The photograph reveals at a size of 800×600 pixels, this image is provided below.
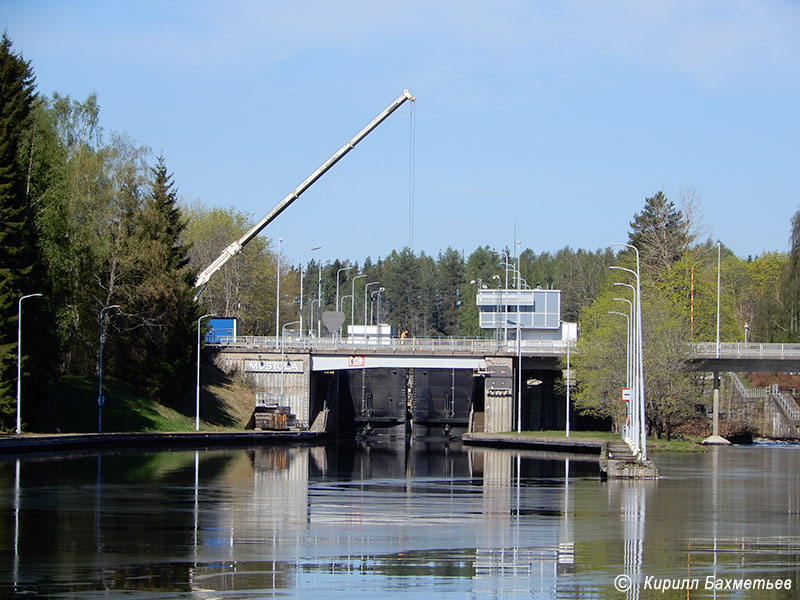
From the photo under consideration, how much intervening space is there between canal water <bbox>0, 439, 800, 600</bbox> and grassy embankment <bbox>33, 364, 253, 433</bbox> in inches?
767

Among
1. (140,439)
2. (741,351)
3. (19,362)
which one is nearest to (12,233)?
(19,362)

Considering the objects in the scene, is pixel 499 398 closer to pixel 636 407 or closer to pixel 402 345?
pixel 402 345

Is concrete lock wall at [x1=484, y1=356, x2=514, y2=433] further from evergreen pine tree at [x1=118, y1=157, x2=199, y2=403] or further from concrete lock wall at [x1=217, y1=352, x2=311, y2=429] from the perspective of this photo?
evergreen pine tree at [x1=118, y1=157, x2=199, y2=403]

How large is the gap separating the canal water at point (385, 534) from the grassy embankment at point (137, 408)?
19.5 meters

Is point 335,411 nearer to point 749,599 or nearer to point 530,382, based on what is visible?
point 530,382

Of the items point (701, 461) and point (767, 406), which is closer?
point (701, 461)

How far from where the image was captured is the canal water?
60.6 ft

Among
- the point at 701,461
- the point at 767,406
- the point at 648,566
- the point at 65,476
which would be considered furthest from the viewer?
the point at 767,406

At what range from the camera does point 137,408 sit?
74.9m

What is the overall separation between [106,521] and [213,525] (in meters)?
2.55

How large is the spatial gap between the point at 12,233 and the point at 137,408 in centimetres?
2005

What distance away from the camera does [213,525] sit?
26.5 m

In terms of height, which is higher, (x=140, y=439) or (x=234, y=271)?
(x=234, y=271)

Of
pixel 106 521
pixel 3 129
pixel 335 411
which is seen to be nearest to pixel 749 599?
pixel 106 521
